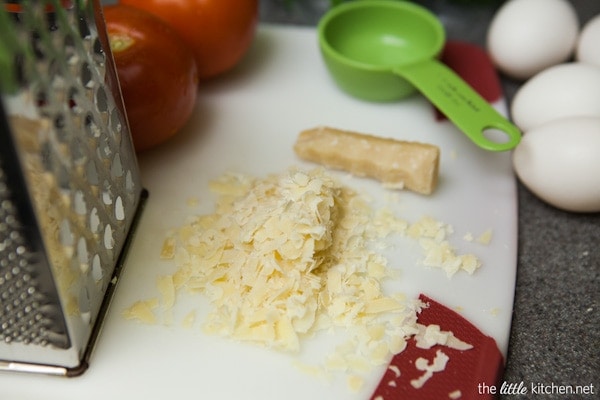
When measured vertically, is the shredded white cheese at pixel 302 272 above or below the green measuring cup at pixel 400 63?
below

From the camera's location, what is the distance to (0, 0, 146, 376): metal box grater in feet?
1.79

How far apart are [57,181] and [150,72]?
0.28m

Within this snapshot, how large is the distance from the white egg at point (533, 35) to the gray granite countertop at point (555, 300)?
0.23 meters

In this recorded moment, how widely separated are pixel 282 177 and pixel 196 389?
0.28 m

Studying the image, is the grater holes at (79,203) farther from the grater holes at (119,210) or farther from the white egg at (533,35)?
the white egg at (533,35)

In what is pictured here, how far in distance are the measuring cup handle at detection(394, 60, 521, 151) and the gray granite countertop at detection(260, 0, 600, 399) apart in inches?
3.7

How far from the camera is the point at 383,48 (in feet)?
3.62

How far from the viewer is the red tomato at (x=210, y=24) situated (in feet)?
3.11

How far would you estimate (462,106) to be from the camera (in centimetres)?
91

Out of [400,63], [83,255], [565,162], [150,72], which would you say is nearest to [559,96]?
[565,162]

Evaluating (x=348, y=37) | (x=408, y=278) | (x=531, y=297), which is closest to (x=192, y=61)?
(x=348, y=37)

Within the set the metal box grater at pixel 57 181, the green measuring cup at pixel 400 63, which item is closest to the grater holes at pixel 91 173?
the metal box grater at pixel 57 181

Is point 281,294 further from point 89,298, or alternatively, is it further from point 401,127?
point 401,127

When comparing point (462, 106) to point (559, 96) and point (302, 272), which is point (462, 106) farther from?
point (302, 272)
